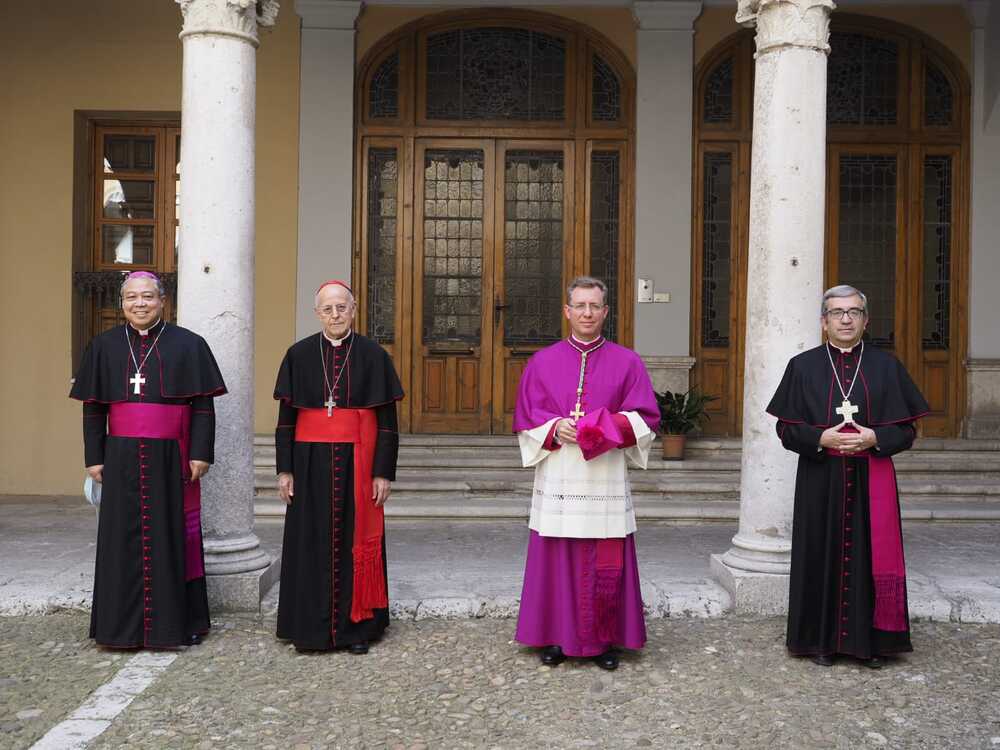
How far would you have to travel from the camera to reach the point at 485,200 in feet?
31.3

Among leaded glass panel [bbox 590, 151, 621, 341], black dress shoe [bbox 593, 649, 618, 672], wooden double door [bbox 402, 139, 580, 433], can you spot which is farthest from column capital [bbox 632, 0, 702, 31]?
black dress shoe [bbox 593, 649, 618, 672]

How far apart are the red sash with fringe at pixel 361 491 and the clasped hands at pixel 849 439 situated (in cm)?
209

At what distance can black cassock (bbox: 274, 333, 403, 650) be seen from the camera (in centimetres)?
509

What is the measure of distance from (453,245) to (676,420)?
2.47m

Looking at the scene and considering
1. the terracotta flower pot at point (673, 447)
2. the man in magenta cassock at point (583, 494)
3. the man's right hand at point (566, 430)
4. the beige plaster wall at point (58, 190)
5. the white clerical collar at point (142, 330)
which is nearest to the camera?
the man's right hand at point (566, 430)

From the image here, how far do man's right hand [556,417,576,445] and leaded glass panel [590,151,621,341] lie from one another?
15.9 feet

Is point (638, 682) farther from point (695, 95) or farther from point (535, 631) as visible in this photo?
point (695, 95)

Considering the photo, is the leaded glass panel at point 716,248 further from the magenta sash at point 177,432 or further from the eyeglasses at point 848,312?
the magenta sash at point 177,432

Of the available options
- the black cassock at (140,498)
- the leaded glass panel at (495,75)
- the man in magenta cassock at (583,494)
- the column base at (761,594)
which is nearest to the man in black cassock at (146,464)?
the black cassock at (140,498)

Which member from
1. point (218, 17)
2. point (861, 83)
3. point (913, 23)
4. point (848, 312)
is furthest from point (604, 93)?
point (848, 312)

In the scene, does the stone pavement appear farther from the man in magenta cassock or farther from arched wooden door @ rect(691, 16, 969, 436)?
arched wooden door @ rect(691, 16, 969, 436)

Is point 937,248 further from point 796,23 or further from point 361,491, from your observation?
point 361,491

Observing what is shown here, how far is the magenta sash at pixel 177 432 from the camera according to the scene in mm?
5105

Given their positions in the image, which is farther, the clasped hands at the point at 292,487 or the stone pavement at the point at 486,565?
the stone pavement at the point at 486,565
